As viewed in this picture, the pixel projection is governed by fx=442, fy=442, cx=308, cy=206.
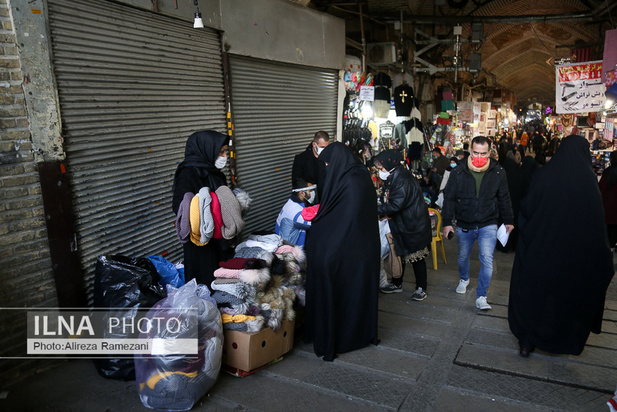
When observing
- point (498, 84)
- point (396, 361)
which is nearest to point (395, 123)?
Result: point (396, 361)

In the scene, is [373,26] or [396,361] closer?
[396,361]

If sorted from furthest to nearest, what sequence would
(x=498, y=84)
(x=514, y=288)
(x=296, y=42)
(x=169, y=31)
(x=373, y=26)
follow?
(x=498, y=84), (x=373, y=26), (x=296, y=42), (x=169, y=31), (x=514, y=288)

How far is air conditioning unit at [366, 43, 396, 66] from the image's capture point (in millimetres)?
10172

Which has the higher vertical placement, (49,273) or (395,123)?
(395,123)

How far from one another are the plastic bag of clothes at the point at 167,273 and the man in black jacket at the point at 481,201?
295 centimetres

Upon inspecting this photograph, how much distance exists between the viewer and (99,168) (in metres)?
4.05

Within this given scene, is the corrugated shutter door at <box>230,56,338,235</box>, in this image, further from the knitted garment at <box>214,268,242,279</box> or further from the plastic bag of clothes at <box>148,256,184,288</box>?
the knitted garment at <box>214,268,242,279</box>

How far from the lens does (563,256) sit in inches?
139

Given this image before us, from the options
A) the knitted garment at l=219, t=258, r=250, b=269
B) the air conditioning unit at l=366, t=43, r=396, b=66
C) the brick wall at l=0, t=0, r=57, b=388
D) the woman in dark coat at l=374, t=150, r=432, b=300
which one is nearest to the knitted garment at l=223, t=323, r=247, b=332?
the knitted garment at l=219, t=258, r=250, b=269

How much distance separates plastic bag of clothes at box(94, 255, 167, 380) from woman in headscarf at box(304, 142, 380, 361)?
1312 millimetres

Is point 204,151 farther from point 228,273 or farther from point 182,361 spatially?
point 182,361

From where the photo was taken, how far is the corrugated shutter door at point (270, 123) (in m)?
6.40

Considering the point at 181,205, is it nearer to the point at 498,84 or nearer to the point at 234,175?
the point at 234,175

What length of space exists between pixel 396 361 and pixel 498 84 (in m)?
26.4
